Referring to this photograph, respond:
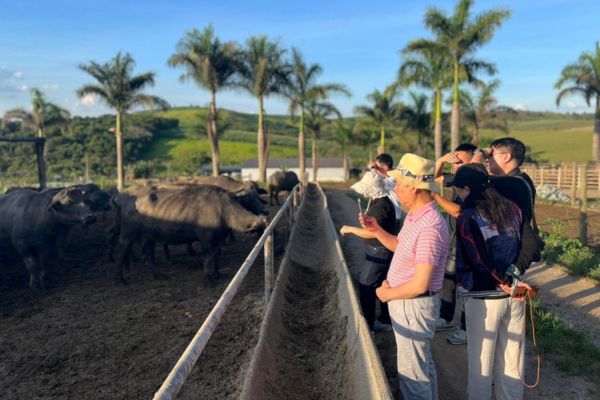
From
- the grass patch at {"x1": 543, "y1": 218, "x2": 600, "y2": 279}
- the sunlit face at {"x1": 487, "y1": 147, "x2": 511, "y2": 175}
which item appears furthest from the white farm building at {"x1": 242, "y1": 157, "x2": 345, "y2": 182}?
the sunlit face at {"x1": 487, "y1": 147, "x2": 511, "y2": 175}

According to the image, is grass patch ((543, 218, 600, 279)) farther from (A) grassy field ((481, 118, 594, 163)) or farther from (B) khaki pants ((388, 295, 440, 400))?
(A) grassy field ((481, 118, 594, 163))

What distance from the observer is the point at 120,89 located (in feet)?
109

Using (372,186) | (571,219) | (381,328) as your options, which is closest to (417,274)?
(372,186)

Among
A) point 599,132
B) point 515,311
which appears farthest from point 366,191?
point 599,132

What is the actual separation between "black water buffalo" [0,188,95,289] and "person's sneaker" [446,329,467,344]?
703cm

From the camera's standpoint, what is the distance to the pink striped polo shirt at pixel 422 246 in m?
3.13

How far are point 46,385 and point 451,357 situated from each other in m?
4.47

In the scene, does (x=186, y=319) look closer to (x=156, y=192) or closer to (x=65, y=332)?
(x=65, y=332)

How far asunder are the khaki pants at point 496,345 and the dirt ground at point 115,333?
2266 mm

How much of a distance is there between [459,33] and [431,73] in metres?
3.58

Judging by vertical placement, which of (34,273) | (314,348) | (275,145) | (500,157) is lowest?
(314,348)

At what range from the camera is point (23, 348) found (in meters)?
5.69

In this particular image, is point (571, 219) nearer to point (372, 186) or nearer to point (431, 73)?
point (372, 186)

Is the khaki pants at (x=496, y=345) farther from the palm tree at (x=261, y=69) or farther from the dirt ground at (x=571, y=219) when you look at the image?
the palm tree at (x=261, y=69)
